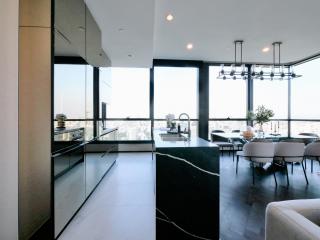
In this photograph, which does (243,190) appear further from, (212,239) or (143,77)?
(143,77)

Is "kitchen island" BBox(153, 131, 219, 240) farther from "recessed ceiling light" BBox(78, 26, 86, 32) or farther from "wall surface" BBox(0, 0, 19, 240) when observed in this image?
"recessed ceiling light" BBox(78, 26, 86, 32)

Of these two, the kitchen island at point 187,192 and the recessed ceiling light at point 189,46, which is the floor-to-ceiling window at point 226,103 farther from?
the kitchen island at point 187,192

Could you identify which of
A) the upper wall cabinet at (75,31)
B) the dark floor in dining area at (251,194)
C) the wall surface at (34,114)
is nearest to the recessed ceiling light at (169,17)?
the upper wall cabinet at (75,31)

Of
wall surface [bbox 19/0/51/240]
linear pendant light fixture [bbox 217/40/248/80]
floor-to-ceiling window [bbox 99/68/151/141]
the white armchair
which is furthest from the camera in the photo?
floor-to-ceiling window [bbox 99/68/151/141]

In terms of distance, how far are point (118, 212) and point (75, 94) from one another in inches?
65.0

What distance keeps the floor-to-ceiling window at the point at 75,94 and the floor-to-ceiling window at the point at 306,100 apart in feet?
21.6

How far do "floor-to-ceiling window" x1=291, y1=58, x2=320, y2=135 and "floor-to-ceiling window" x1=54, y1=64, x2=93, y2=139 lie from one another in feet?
21.6

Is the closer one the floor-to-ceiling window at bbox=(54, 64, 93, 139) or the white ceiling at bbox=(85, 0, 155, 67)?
the floor-to-ceiling window at bbox=(54, 64, 93, 139)

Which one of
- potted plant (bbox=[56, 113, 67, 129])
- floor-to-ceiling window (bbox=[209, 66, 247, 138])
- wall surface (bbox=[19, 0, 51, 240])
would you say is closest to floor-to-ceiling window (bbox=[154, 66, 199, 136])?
floor-to-ceiling window (bbox=[209, 66, 247, 138])

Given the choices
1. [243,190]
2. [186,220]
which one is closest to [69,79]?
[186,220]

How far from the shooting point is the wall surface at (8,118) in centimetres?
156

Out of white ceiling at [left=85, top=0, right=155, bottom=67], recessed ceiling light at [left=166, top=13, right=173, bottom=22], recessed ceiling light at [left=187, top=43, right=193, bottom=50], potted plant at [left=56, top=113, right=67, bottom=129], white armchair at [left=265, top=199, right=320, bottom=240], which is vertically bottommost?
white armchair at [left=265, top=199, right=320, bottom=240]

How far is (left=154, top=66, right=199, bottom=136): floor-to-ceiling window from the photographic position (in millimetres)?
7031

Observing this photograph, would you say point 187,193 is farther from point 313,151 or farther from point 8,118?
point 313,151
